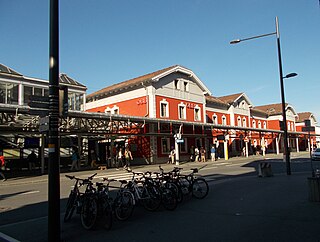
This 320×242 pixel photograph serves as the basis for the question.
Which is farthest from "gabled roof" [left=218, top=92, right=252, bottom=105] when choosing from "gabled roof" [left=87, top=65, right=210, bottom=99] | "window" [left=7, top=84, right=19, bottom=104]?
"window" [left=7, top=84, right=19, bottom=104]

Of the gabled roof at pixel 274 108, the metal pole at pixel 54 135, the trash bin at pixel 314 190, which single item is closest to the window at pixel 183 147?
the trash bin at pixel 314 190

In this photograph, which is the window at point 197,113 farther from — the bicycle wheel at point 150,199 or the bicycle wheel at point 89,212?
the bicycle wheel at point 89,212

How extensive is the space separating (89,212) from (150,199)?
2058 millimetres

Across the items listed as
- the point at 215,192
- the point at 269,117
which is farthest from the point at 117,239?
the point at 269,117

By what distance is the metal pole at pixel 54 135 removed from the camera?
→ 18.8 feet

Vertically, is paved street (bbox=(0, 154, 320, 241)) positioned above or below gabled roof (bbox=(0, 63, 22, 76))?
below

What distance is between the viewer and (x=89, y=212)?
679cm

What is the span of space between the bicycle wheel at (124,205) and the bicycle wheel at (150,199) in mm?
863

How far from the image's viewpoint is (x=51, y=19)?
6086 mm

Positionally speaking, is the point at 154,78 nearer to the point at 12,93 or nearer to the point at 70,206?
the point at 12,93

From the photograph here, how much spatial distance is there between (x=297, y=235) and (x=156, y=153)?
2744cm

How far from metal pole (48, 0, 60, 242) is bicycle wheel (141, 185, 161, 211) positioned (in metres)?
2.99

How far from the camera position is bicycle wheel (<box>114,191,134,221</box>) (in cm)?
741

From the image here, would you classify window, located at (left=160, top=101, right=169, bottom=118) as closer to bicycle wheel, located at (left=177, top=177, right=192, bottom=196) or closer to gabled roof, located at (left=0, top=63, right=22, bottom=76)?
gabled roof, located at (left=0, top=63, right=22, bottom=76)
